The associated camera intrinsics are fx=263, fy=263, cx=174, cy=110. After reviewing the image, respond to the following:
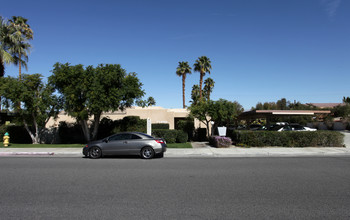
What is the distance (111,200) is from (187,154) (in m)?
9.29

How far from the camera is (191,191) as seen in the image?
6.46 meters

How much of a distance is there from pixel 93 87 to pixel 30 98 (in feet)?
17.6

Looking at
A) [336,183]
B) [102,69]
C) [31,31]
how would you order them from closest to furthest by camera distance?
1. [336,183]
2. [102,69]
3. [31,31]

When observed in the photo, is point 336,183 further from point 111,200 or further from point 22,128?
point 22,128

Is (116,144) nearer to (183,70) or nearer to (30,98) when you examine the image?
(30,98)

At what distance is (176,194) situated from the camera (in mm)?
6164

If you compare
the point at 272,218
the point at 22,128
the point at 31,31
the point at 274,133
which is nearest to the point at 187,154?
the point at 274,133

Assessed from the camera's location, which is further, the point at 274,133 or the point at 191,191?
the point at 274,133

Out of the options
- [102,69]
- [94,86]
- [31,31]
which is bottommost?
[94,86]

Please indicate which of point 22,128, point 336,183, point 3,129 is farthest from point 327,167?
point 3,129

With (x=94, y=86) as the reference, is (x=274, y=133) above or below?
below

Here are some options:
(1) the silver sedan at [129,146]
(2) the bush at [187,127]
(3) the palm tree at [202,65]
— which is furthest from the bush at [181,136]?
(3) the palm tree at [202,65]

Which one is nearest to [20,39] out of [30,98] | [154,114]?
[30,98]

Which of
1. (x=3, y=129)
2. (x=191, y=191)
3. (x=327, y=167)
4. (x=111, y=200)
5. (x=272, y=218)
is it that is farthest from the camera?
(x=3, y=129)
